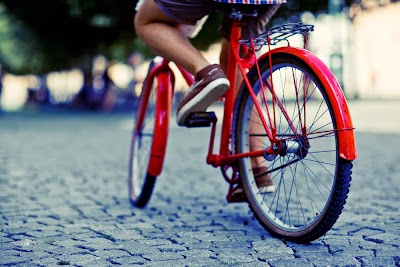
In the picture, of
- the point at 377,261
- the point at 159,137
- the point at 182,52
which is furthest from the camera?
the point at 159,137

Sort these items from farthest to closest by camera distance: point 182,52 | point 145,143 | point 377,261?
point 145,143 < point 182,52 < point 377,261

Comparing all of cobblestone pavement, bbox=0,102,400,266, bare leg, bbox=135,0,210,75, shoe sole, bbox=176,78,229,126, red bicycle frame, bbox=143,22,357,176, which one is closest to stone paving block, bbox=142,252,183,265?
cobblestone pavement, bbox=0,102,400,266

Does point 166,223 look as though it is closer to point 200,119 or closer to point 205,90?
point 200,119

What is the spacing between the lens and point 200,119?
11.8ft

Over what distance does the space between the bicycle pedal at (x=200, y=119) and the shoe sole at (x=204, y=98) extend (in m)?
0.03

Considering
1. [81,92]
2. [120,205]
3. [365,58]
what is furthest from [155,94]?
[365,58]

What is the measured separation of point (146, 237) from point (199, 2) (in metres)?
1.23

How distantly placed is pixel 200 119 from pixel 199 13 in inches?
22.3

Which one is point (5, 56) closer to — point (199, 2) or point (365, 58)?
point (365, 58)

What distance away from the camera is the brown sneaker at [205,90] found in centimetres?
328

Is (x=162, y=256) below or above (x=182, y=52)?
below

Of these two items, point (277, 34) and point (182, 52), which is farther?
point (182, 52)

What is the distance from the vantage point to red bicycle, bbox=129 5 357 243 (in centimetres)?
284

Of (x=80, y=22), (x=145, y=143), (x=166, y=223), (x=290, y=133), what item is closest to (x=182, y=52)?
(x=290, y=133)
